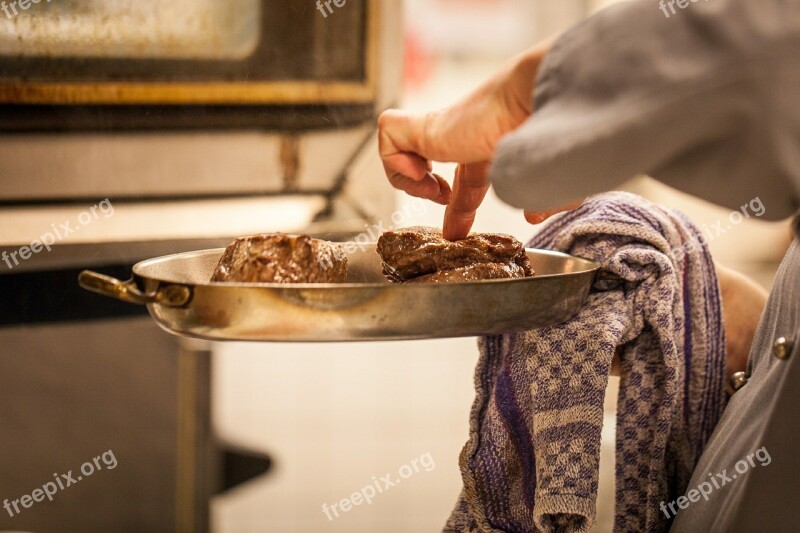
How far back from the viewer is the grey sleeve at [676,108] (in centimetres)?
40

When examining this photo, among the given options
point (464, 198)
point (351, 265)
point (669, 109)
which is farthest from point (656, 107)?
point (351, 265)

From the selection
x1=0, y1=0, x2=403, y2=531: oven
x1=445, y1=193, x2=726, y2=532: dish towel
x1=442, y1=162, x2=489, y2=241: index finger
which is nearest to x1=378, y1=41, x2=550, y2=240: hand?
x1=442, y1=162, x2=489, y2=241: index finger

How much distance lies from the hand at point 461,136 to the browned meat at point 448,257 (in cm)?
3

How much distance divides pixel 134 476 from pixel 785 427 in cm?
125

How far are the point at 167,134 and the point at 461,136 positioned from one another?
51cm

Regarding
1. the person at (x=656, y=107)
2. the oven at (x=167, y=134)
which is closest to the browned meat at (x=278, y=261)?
the person at (x=656, y=107)

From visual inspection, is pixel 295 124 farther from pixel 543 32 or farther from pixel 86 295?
pixel 543 32

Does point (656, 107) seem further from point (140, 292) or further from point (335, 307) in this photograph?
point (140, 292)

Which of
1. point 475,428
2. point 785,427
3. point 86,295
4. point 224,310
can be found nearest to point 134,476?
point 86,295

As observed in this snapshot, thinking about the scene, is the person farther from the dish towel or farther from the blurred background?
the blurred background

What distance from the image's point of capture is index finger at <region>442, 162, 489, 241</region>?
0.66 meters

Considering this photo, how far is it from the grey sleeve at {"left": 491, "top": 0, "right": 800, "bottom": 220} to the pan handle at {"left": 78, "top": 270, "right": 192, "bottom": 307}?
0.22 metres

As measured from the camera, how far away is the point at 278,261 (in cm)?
66

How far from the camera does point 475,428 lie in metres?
0.79
